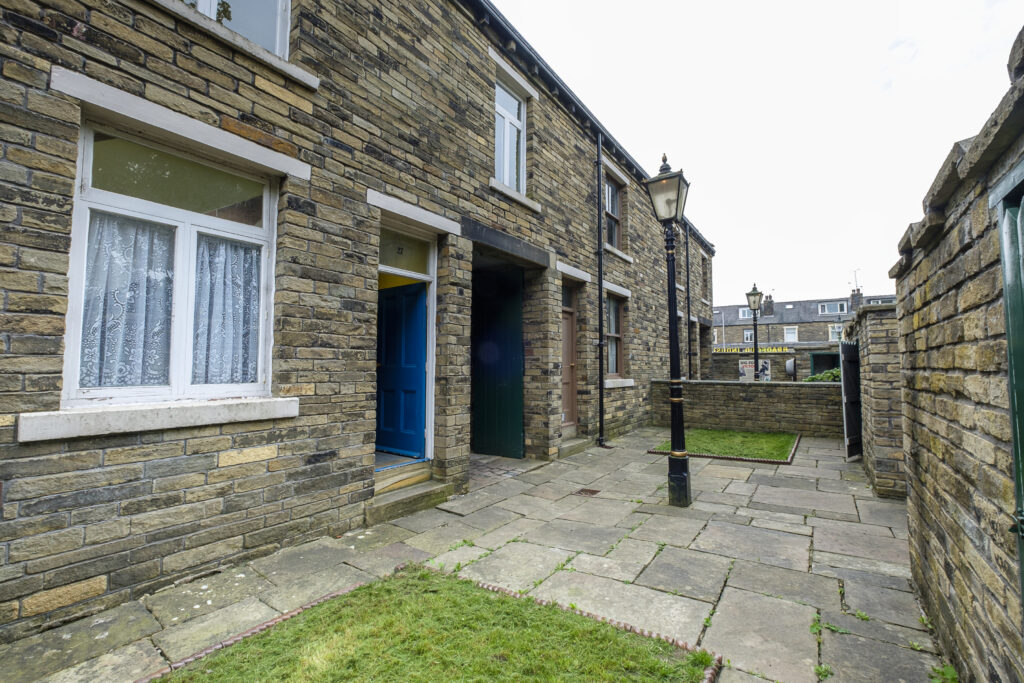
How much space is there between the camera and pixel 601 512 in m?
4.59

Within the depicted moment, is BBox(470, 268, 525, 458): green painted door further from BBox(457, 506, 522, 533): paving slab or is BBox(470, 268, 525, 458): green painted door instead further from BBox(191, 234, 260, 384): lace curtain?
BBox(191, 234, 260, 384): lace curtain

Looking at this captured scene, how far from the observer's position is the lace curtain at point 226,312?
3.38 meters

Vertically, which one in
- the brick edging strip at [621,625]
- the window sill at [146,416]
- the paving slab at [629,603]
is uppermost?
the window sill at [146,416]

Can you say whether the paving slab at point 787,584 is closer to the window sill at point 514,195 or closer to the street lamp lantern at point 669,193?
the street lamp lantern at point 669,193

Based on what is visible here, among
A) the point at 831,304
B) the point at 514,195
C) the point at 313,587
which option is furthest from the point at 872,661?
the point at 831,304

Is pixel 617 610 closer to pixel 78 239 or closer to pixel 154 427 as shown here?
pixel 154 427

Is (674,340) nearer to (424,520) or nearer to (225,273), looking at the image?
(424,520)

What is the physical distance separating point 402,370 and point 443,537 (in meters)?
2.22

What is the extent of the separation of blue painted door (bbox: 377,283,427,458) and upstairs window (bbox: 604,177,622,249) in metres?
5.23

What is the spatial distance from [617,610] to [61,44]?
15.0 ft

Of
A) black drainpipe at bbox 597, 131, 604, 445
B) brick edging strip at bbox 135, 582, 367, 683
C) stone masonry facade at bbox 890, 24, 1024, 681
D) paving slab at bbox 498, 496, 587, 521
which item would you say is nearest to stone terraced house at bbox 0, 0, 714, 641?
paving slab at bbox 498, 496, 587, 521

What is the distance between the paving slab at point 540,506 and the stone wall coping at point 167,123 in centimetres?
362

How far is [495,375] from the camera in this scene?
24.2 ft

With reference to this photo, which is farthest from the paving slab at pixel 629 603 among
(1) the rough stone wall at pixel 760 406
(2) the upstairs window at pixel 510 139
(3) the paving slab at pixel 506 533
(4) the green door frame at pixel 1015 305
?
(1) the rough stone wall at pixel 760 406
